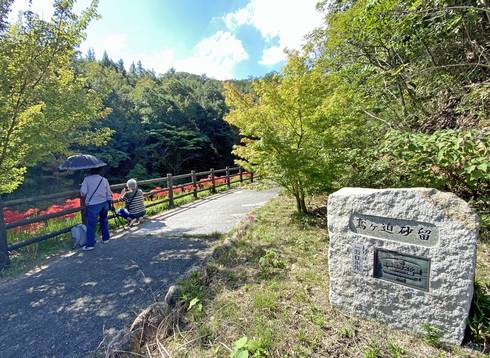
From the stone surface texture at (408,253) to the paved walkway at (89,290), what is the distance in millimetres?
2164

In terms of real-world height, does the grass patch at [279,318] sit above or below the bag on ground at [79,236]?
below

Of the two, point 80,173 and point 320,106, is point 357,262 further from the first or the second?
point 80,173

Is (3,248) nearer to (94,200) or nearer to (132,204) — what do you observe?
(94,200)

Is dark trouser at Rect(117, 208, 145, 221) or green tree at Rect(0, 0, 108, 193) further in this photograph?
dark trouser at Rect(117, 208, 145, 221)

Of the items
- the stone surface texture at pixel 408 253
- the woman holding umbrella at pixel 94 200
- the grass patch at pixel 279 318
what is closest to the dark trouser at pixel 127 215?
the woman holding umbrella at pixel 94 200

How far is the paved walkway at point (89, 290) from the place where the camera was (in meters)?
2.44

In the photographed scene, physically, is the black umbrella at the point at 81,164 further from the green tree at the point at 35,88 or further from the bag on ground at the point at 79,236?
the bag on ground at the point at 79,236

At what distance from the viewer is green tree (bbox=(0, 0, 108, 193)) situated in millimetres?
4168

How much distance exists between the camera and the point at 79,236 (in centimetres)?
487

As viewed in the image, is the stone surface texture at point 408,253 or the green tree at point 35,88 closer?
the stone surface texture at point 408,253

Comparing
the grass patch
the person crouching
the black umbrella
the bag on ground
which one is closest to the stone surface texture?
the grass patch

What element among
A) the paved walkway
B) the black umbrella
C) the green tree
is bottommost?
Result: the paved walkway

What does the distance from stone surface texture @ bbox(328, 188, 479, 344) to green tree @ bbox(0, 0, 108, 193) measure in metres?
5.15

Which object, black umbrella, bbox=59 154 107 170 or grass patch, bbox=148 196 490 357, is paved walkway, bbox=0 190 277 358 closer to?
grass patch, bbox=148 196 490 357
